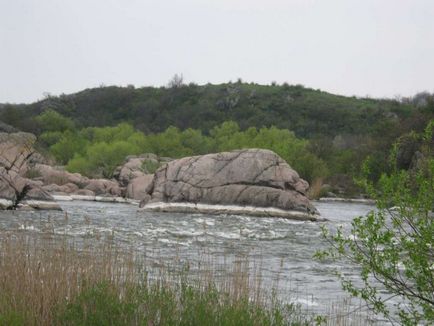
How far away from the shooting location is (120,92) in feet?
430

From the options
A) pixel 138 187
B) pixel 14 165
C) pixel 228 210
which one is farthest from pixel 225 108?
pixel 14 165

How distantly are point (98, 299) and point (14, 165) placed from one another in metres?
24.3

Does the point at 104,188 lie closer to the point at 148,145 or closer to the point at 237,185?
the point at 237,185

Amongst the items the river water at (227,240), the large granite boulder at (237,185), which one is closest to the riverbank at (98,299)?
the river water at (227,240)

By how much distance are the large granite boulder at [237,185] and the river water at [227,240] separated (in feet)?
6.94

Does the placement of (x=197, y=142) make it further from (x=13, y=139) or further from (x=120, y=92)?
(x=120, y=92)

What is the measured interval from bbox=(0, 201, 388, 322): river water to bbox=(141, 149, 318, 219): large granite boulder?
6.94 feet

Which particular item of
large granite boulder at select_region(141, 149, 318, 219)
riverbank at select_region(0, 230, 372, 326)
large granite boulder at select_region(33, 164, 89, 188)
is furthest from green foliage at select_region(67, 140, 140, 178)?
riverbank at select_region(0, 230, 372, 326)

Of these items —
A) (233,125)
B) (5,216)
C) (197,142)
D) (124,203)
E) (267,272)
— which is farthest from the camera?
(233,125)

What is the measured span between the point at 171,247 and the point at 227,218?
12.0 m

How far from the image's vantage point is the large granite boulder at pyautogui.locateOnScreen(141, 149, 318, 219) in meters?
32.0

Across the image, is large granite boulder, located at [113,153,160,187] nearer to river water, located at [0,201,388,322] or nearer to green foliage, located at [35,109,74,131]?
river water, located at [0,201,388,322]

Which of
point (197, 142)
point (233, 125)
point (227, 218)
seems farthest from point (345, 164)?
point (227, 218)

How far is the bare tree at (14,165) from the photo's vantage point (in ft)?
92.9
